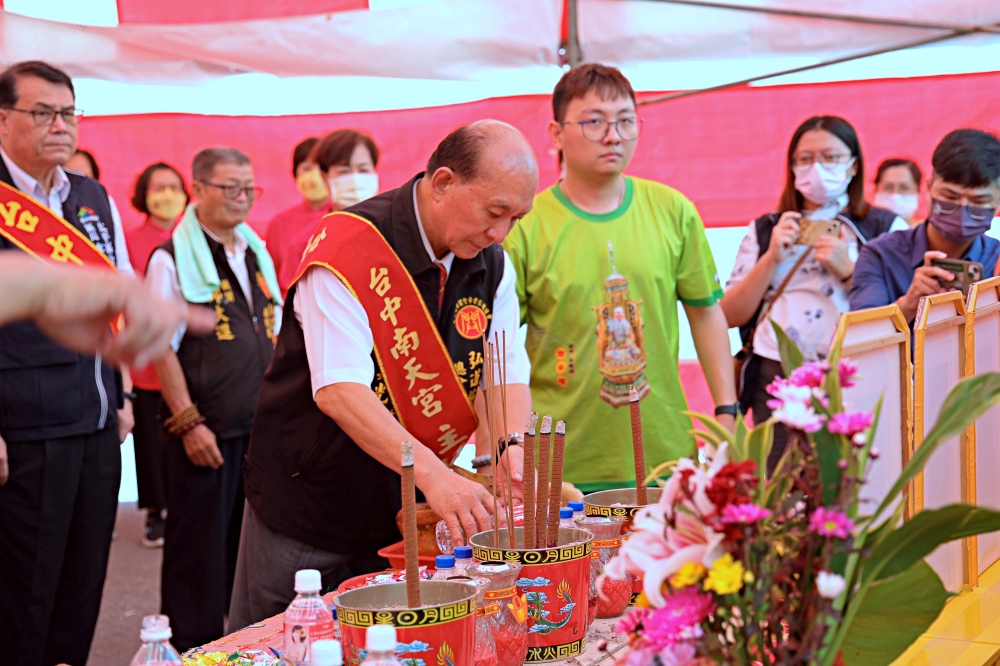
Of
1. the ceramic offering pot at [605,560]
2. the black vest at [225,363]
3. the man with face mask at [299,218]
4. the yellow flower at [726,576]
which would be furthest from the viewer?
the man with face mask at [299,218]

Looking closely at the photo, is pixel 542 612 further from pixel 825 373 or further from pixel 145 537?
pixel 145 537

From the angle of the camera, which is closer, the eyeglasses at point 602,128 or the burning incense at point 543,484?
the burning incense at point 543,484

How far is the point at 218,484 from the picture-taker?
3258mm

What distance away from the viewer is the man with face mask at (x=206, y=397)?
3.18 m

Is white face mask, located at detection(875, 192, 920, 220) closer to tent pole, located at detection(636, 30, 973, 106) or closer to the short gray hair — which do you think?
tent pole, located at detection(636, 30, 973, 106)

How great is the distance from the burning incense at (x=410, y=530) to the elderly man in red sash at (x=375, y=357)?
0.63 metres

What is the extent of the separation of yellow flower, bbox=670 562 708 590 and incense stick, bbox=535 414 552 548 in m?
0.47

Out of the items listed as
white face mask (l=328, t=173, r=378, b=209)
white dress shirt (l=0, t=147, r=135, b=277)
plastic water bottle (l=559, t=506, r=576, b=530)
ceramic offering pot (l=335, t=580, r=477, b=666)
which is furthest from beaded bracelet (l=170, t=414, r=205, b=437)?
ceramic offering pot (l=335, t=580, r=477, b=666)

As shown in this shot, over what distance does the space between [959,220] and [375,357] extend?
1234 mm

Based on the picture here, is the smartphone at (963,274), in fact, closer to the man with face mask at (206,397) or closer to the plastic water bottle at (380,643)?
the plastic water bottle at (380,643)

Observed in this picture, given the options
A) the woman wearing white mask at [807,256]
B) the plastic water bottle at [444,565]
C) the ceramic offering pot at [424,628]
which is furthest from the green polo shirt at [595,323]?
the ceramic offering pot at [424,628]

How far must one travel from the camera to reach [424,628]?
3.40 feet

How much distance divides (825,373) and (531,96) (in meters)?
3.03

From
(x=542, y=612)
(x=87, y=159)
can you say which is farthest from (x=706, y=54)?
(x=542, y=612)
